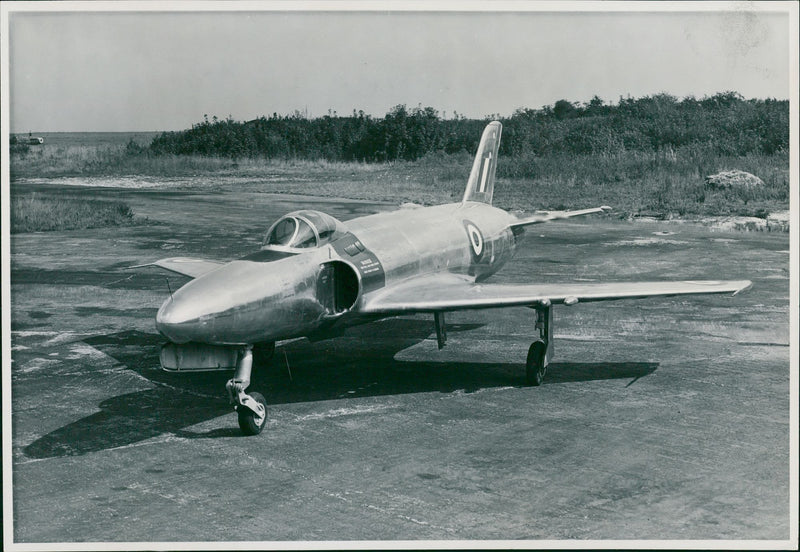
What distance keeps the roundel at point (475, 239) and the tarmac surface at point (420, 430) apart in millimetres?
1533

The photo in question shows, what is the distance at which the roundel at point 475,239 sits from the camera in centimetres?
1656

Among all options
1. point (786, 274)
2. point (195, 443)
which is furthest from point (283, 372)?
point (786, 274)

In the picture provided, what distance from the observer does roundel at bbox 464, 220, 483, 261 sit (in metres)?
16.6

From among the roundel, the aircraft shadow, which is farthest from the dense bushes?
the aircraft shadow

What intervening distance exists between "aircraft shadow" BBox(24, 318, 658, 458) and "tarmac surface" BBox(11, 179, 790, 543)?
0.05 metres

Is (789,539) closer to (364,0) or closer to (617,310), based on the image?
(364,0)

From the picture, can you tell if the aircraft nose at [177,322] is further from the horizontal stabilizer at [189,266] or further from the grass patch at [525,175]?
the grass patch at [525,175]

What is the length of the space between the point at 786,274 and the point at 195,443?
52.4 feet

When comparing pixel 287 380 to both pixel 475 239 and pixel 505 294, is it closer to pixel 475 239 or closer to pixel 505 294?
pixel 505 294

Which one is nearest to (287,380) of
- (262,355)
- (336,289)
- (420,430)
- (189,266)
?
(262,355)

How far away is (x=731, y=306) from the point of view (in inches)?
726

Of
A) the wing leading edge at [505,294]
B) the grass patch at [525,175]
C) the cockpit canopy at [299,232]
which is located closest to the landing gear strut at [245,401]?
the cockpit canopy at [299,232]

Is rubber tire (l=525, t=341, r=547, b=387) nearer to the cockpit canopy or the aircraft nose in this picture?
the cockpit canopy

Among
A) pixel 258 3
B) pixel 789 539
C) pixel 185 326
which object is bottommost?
pixel 789 539
